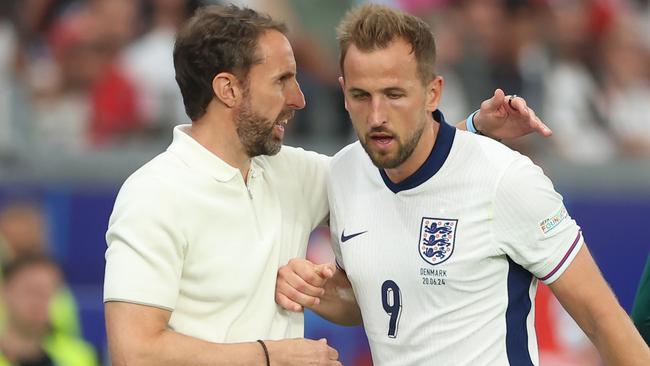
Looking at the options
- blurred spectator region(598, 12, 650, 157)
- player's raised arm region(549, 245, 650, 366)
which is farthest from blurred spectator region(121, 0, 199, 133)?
player's raised arm region(549, 245, 650, 366)

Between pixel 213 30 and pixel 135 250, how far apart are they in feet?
2.75

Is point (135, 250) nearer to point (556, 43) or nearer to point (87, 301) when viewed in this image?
point (87, 301)

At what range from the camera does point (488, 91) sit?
897 centimetres

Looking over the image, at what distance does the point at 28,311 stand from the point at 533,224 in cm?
419

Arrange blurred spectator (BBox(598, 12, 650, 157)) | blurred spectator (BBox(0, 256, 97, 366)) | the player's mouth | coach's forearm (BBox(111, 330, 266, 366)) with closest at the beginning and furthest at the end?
coach's forearm (BBox(111, 330, 266, 366)) → the player's mouth → blurred spectator (BBox(0, 256, 97, 366)) → blurred spectator (BBox(598, 12, 650, 157))

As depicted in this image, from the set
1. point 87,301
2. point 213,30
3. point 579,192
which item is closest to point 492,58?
point 579,192

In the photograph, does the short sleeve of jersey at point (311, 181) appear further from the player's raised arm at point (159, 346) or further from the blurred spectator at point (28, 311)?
the blurred spectator at point (28, 311)

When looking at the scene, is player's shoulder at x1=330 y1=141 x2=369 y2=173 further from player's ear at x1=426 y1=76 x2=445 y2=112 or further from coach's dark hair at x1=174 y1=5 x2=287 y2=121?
coach's dark hair at x1=174 y1=5 x2=287 y2=121

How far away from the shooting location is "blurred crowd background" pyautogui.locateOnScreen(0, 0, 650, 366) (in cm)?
818

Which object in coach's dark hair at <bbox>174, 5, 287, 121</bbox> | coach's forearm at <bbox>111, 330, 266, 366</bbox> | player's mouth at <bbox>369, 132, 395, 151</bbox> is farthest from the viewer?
coach's dark hair at <bbox>174, 5, 287, 121</bbox>

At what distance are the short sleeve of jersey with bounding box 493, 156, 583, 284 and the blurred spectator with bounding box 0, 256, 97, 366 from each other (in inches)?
159

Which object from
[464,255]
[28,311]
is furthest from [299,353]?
[28,311]

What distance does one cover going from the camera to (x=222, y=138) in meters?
4.63

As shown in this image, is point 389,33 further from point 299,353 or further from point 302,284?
point 299,353
